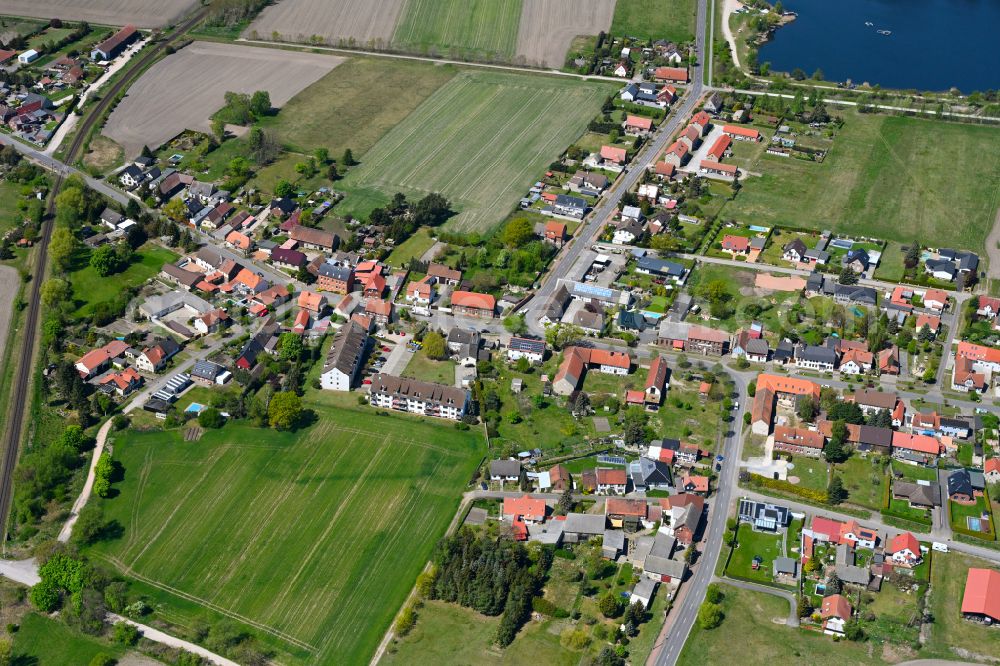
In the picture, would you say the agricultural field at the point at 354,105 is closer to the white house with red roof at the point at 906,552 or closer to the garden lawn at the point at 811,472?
the garden lawn at the point at 811,472

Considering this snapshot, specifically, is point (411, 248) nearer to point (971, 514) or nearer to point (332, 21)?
point (971, 514)

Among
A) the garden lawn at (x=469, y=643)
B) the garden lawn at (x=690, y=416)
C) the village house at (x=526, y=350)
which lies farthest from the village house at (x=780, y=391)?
the garden lawn at (x=469, y=643)

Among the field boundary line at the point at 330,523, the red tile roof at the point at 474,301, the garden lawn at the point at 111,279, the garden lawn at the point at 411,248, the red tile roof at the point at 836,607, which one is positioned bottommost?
the red tile roof at the point at 836,607

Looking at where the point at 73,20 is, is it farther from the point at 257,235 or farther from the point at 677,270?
the point at 677,270

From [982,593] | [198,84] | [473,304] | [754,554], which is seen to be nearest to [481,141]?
[473,304]

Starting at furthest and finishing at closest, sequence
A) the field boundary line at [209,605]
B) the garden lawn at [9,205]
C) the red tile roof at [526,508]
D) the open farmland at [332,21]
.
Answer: the open farmland at [332,21]
the garden lawn at [9,205]
the red tile roof at [526,508]
the field boundary line at [209,605]
